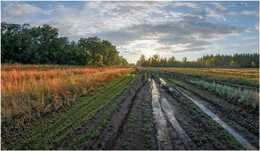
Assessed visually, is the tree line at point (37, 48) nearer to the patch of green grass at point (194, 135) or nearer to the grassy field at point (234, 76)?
the grassy field at point (234, 76)

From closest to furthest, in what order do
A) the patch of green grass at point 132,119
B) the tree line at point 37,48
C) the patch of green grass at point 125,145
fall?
the patch of green grass at point 125,145
the patch of green grass at point 132,119
the tree line at point 37,48

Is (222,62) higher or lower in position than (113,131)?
higher

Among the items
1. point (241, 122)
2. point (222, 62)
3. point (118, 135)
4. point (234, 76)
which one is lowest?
point (241, 122)

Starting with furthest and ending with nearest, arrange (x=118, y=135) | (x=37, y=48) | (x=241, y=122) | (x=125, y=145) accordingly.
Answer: (x=37, y=48) < (x=241, y=122) < (x=118, y=135) < (x=125, y=145)

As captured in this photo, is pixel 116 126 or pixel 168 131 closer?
pixel 168 131

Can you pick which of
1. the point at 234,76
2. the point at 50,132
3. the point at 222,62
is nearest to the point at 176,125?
the point at 50,132

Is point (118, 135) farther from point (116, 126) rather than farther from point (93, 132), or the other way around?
point (93, 132)

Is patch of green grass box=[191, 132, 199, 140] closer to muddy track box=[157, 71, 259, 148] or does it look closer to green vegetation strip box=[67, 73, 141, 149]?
muddy track box=[157, 71, 259, 148]

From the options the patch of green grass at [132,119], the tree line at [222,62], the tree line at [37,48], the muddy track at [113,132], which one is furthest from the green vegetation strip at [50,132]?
the tree line at [222,62]

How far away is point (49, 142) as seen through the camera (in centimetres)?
282

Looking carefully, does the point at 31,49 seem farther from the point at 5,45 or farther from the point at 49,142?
the point at 49,142

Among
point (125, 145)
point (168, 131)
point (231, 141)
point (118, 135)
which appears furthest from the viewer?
point (168, 131)

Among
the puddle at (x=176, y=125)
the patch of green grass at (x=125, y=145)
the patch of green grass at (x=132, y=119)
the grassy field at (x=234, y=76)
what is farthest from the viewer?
→ the grassy field at (x=234, y=76)

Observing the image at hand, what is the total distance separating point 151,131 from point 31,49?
40.8 metres
